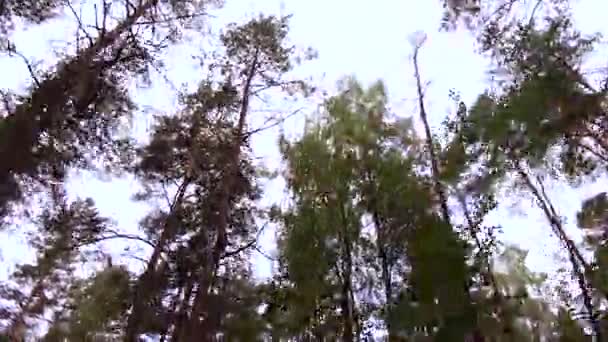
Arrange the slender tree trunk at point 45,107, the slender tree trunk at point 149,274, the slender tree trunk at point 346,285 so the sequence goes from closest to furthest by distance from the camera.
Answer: the slender tree trunk at point 45,107 → the slender tree trunk at point 149,274 → the slender tree trunk at point 346,285

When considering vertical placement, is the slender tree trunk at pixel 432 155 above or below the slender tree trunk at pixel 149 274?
above

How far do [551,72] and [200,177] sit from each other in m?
5.43

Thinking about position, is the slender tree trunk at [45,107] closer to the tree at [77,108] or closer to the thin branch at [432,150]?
the tree at [77,108]

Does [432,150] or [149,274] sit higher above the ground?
[432,150]

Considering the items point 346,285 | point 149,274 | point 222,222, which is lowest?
point 149,274

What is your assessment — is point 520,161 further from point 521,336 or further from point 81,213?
point 81,213

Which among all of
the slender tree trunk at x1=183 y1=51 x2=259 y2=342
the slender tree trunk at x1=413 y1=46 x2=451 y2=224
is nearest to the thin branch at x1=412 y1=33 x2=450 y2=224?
the slender tree trunk at x1=413 y1=46 x2=451 y2=224

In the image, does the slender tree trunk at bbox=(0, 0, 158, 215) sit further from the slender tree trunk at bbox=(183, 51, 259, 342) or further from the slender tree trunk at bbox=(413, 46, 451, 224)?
the slender tree trunk at bbox=(413, 46, 451, 224)

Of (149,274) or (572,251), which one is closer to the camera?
(149,274)

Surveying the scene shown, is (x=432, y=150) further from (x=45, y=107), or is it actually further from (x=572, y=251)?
(x=45, y=107)

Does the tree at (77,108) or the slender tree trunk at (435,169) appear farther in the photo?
the slender tree trunk at (435,169)

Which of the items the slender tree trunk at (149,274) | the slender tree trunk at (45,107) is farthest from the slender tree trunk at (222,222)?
the slender tree trunk at (45,107)

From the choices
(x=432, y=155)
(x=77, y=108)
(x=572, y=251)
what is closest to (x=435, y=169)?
(x=432, y=155)

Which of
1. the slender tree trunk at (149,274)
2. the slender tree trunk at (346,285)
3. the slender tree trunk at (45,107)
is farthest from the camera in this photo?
the slender tree trunk at (346,285)
